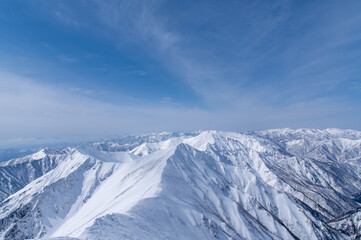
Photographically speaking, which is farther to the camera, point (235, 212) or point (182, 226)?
point (235, 212)

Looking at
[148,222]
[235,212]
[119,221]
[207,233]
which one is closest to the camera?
[119,221]

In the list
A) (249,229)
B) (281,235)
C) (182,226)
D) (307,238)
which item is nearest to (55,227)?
(182,226)

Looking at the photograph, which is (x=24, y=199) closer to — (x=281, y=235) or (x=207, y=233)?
(x=207, y=233)

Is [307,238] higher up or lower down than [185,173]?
lower down

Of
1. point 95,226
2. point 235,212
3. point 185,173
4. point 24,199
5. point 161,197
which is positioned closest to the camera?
point 95,226

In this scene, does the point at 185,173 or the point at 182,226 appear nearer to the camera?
the point at 182,226

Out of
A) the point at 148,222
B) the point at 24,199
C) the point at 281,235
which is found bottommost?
the point at 281,235

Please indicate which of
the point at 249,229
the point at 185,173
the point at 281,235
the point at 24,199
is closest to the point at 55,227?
the point at 24,199

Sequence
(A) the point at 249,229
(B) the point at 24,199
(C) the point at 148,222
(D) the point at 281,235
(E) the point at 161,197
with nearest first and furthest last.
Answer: (C) the point at 148,222
(E) the point at 161,197
(A) the point at 249,229
(D) the point at 281,235
(B) the point at 24,199

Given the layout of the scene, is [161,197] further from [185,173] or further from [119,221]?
[185,173]
